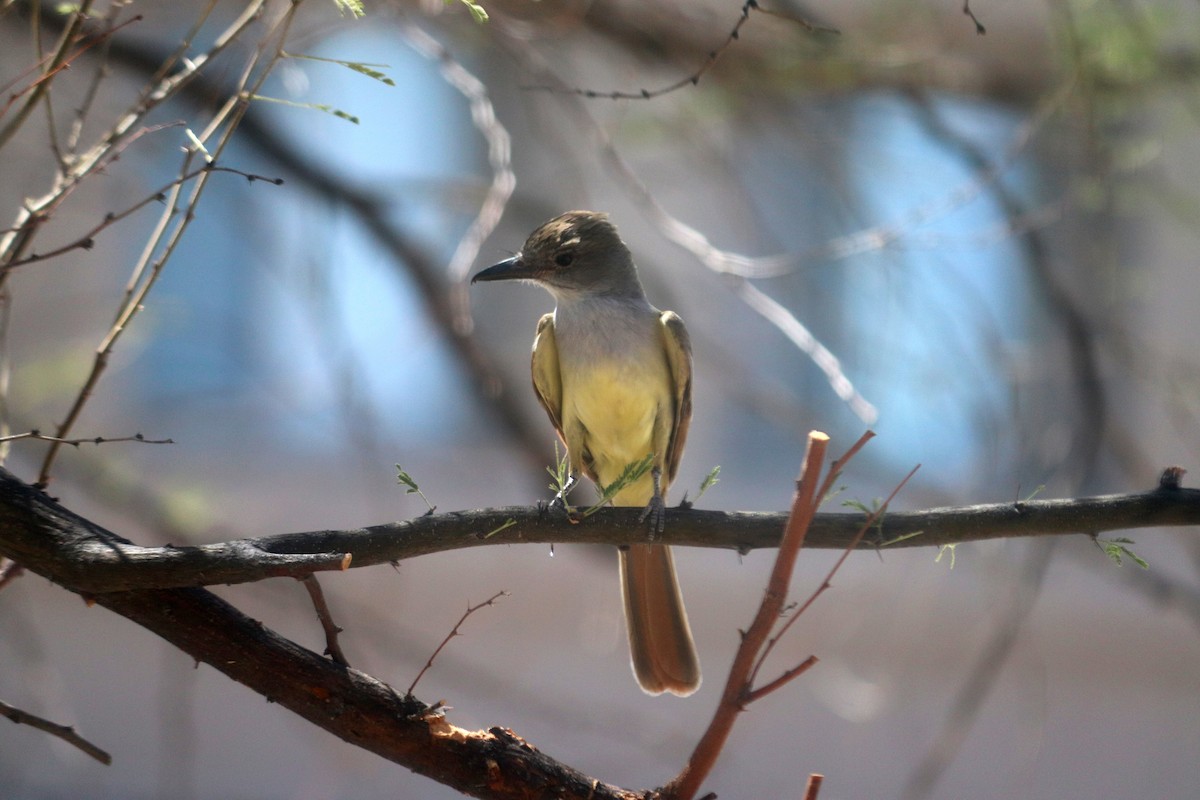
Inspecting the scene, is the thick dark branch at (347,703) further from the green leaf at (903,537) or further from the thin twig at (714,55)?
the thin twig at (714,55)

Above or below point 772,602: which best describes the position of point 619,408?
above

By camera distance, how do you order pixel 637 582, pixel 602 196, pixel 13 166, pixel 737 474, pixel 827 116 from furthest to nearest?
1. pixel 737 474
2. pixel 602 196
3. pixel 13 166
4. pixel 827 116
5. pixel 637 582

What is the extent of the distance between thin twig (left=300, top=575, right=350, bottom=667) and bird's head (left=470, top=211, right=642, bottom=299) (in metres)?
1.92

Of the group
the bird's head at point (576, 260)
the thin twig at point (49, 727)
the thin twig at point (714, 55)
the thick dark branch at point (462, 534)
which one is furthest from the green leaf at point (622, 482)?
the bird's head at point (576, 260)

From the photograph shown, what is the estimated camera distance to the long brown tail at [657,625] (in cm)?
274

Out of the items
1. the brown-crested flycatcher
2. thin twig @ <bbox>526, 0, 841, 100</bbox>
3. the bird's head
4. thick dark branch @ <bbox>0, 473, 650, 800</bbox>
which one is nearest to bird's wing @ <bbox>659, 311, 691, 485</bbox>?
the brown-crested flycatcher

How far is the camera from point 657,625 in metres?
2.87

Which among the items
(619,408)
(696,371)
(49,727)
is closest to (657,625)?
(619,408)

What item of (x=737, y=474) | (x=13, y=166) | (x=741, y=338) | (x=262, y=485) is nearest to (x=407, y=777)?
(x=262, y=485)

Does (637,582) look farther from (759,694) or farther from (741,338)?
(741,338)

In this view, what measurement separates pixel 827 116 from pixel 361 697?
446 cm

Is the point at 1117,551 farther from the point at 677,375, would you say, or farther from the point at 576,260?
the point at 576,260

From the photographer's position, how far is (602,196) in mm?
7316

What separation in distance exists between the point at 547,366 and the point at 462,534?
1.76 metres
